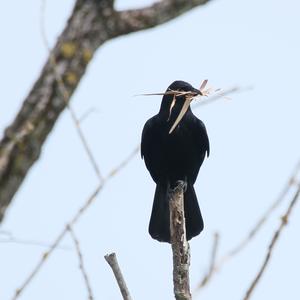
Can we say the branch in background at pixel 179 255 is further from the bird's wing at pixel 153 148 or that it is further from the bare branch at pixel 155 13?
the bare branch at pixel 155 13

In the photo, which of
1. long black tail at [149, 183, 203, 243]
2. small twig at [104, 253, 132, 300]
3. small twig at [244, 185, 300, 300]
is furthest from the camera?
long black tail at [149, 183, 203, 243]

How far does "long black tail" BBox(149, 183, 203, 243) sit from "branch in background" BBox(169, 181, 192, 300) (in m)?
1.86

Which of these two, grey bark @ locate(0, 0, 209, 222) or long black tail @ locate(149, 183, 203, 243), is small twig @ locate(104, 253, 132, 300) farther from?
long black tail @ locate(149, 183, 203, 243)

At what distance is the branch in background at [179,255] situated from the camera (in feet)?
15.3

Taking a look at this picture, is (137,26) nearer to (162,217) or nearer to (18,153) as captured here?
(18,153)

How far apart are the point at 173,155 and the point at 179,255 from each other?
261 centimetres

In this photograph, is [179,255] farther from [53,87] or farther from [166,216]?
[53,87]

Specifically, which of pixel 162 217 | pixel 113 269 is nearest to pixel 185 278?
pixel 113 269

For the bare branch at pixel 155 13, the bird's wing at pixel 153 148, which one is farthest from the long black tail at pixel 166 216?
the bare branch at pixel 155 13

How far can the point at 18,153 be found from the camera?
196cm

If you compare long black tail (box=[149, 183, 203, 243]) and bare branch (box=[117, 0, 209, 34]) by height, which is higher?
long black tail (box=[149, 183, 203, 243])

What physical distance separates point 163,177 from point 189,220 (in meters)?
0.54

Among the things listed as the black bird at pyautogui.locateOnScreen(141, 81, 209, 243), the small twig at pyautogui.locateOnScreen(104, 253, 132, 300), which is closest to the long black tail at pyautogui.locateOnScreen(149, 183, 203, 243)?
the black bird at pyautogui.locateOnScreen(141, 81, 209, 243)

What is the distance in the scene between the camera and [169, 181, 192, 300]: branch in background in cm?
465
